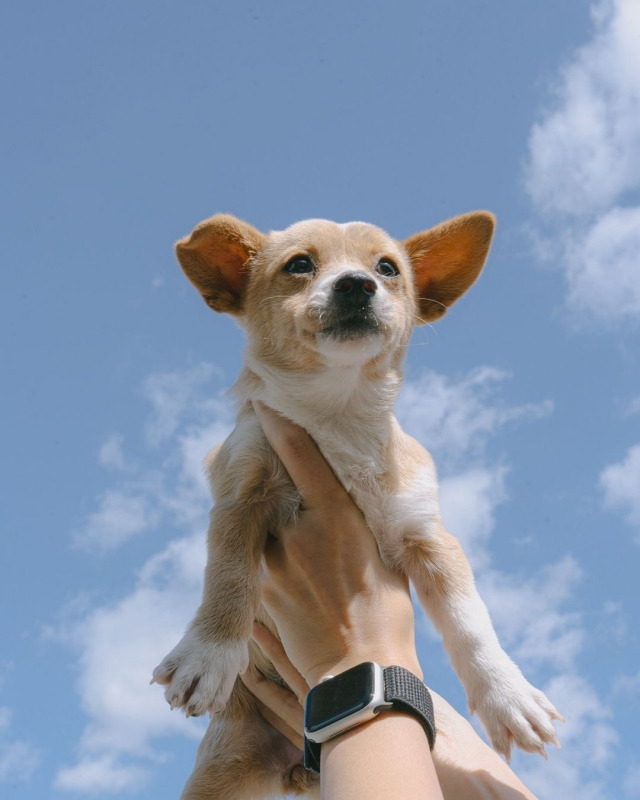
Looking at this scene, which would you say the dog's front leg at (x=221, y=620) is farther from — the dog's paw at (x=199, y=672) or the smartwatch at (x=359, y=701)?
the smartwatch at (x=359, y=701)

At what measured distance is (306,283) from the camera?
4078mm

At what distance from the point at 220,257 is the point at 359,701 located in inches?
103

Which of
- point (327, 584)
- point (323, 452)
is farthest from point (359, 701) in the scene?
point (323, 452)

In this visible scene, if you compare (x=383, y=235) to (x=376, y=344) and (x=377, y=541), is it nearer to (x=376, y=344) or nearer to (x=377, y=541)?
(x=376, y=344)

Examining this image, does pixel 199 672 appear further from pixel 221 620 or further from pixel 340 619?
pixel 340 619

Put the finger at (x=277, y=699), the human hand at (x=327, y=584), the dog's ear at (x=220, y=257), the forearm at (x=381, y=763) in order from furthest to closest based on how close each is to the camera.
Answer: the dog's ear at (x=220, y=257) < the finger at (x=277, y=699) < the human hand at (x=327, y=584) < the forearm at (x=381, y=763)

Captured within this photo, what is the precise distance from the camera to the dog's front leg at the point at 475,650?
10.7 ft

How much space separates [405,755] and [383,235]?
2.97 metres

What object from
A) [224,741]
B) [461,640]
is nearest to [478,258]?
[461,640]

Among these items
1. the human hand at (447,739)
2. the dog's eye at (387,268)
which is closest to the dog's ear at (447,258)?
the dog's eye at (387,268)

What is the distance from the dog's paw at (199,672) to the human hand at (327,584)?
0.93 feet

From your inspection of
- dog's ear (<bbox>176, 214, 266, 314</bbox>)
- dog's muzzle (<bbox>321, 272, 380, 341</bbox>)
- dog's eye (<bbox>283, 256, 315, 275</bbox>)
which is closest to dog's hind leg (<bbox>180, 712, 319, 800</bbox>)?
dog's muzzle (<bbox>321, 272, 380, 341</bbox>)

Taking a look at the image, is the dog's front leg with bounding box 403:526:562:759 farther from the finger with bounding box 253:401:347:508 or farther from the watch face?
the watch face

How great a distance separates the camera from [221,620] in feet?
10.9
